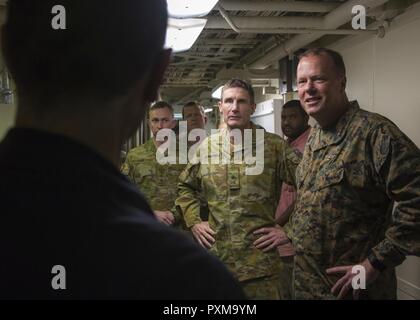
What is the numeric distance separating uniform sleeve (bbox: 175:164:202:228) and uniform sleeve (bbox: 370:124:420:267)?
978mm

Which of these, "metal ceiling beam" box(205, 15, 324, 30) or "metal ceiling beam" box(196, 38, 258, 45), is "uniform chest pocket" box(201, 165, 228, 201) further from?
"metal ceiling beam" box(196, 38, 258, 45)

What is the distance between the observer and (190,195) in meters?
2.21

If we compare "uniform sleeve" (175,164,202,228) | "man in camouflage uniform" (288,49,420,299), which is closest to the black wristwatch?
"man in camouflage uniform" (288,49,420,299)

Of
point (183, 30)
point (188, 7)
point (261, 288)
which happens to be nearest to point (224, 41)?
point (183, 30)

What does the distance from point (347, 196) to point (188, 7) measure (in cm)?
113

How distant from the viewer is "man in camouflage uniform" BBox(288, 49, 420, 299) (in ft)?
4.55

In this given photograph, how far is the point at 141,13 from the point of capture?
0.49 m

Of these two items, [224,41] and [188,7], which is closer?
[188,7]

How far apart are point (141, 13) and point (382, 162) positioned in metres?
1.16

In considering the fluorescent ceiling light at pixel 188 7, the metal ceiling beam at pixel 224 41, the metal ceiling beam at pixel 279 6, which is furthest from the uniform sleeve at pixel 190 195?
the metal ceiling beam at pixel 224 41

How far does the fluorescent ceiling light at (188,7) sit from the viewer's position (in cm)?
190

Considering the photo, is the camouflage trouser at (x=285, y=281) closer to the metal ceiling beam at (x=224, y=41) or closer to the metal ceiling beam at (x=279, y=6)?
the metal ceiling beam at (x=279, y=6)

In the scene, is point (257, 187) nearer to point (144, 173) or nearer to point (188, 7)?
point (188, 7)
